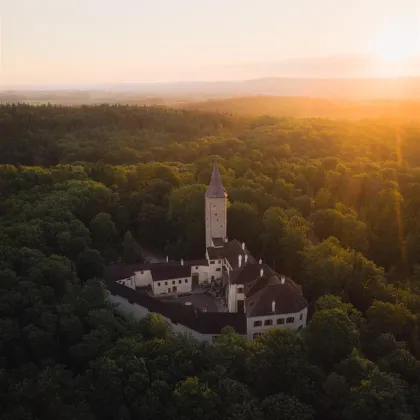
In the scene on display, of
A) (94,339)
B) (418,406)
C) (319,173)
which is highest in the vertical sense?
(319,173)

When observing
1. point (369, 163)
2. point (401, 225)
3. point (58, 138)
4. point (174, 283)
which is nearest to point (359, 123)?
point (369, 163)

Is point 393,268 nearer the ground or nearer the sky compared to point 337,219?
nearer the ground

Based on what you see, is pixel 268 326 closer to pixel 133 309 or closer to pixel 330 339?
pixel 330 339

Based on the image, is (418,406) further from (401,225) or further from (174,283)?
(401,225)

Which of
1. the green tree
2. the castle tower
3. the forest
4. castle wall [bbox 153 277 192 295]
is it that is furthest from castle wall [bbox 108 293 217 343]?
the castle tower

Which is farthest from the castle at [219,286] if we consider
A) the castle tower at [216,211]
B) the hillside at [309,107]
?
the hillside at [309,107]

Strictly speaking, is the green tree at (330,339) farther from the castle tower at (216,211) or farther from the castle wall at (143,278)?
the castle wall at (143,278)

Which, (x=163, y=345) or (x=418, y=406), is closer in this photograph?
(x=418, y=406)
